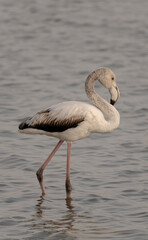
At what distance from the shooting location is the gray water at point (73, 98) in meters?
8.40

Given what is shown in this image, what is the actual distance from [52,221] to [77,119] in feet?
4.79

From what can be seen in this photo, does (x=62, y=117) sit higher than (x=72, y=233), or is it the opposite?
(x=62, y=117)

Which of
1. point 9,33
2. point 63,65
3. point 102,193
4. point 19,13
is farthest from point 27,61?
point 102,193

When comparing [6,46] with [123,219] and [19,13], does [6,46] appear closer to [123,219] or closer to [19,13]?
[19,13]

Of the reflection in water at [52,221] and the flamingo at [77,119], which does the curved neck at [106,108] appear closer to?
the flamingo at [77,119]

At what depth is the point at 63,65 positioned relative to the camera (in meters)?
17.8

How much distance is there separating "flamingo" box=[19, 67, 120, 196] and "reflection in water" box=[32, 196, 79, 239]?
0.58 meters

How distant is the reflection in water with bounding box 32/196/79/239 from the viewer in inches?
319

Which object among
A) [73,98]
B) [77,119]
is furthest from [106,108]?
[73,98]

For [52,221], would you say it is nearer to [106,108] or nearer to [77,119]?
[77,119]

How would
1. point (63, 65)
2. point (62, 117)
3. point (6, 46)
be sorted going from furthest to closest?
point (6, 46), point (63, 65), point (62, 117)

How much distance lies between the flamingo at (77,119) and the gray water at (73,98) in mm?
640

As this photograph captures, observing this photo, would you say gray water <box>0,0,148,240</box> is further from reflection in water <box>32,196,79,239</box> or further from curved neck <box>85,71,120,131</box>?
curved neck <box>85,71,120,131</box>

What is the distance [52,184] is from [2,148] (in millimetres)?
1852
